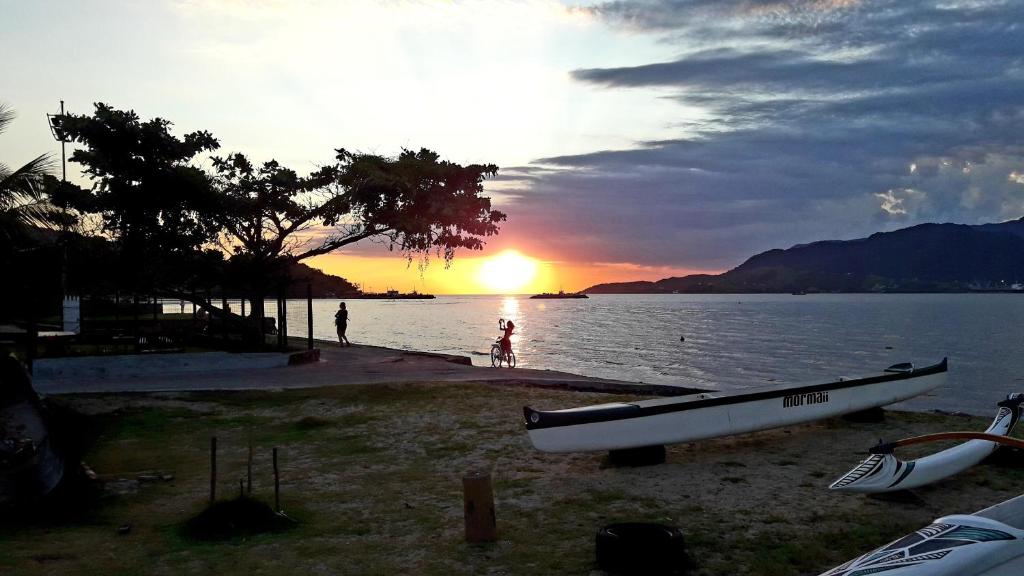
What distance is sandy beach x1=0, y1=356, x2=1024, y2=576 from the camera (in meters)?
7.20

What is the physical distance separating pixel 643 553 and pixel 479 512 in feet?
6.30

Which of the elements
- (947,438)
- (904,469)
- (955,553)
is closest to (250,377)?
(904,469)

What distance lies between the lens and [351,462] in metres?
11.7

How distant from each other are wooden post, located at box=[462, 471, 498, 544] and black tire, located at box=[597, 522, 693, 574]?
4.48ft

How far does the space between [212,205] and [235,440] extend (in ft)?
44.0

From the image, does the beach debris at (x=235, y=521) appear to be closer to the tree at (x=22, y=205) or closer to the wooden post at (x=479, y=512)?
the wooden post at (x=479, y=512)

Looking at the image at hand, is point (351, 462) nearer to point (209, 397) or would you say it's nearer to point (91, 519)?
point (91, 519)

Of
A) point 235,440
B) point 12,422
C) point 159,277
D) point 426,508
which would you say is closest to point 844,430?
point 426,508

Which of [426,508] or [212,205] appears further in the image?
[212,205]

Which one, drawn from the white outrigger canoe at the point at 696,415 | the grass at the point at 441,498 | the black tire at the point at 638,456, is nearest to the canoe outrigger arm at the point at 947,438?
the grass at the point at 441,498

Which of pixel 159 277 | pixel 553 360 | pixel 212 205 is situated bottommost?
pixel 553 360

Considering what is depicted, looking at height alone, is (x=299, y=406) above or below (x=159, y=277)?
below

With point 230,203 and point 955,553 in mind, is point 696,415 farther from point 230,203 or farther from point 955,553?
point 230,203

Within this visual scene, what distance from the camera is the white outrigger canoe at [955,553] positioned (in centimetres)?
474
